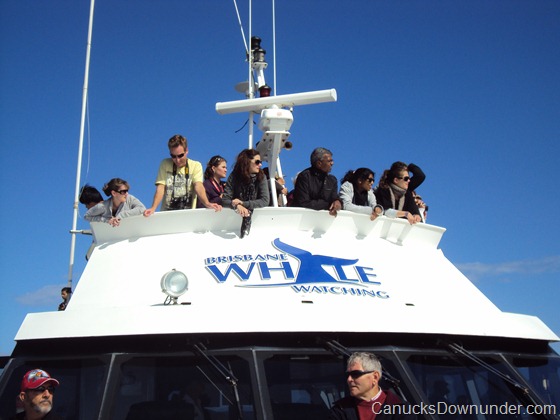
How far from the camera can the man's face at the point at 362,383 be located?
12.6 feet

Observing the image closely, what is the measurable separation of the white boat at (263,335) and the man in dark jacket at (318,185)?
58 cm

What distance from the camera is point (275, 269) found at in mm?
5969

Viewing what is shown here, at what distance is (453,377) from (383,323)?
0.69 m

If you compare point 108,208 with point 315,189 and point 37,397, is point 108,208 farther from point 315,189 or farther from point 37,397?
point 37,397

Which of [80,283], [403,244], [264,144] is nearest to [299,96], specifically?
[264,144]

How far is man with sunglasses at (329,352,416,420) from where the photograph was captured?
378cm

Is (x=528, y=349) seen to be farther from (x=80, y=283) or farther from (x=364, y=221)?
(x=80, y=283)

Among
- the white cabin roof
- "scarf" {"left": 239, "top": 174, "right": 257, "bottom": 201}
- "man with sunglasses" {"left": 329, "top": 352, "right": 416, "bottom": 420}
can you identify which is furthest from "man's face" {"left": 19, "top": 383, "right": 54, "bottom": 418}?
"scarf" {"left": 239, "top": 174, "right": 257, "bottom": 201}

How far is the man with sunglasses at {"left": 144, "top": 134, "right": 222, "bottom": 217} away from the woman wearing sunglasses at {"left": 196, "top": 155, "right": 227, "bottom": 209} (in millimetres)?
174

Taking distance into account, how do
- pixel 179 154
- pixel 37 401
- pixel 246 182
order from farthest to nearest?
pixel 179 154 → pixel 246 182 → pixel 37 401

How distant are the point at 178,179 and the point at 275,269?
84.8 inches

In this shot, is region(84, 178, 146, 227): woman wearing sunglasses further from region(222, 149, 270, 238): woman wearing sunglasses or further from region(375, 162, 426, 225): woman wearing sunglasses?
region(375, 162, 426, 225): woman wearing sunglasses

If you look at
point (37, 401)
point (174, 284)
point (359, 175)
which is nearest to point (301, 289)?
point (174, 284)

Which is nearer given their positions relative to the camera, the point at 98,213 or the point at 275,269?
the point at 275,269
